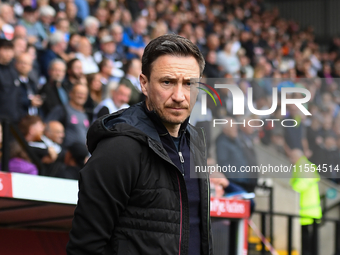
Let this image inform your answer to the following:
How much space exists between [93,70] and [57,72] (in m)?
1.15

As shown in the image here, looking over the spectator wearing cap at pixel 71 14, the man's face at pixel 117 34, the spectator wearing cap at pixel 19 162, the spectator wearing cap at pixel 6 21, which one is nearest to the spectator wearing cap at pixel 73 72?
the spectator wearing cap at pixel 6 21

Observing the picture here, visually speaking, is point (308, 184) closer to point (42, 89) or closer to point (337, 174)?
point (337, 174)

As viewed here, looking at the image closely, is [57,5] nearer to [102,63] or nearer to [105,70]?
[102,63]

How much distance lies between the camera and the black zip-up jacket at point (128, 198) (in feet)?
5.13

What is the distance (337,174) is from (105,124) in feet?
8.41

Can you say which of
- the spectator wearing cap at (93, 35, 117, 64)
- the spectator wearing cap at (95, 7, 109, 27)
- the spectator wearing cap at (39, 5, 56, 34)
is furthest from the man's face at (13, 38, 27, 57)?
the spectator wearing cap at (95, 7, 109, 27)

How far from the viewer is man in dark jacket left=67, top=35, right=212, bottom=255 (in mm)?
1571

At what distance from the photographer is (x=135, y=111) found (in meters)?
1.79

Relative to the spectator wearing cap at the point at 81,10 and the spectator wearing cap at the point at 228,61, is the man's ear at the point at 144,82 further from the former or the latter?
the spectator wearing cap at the point at 228,61

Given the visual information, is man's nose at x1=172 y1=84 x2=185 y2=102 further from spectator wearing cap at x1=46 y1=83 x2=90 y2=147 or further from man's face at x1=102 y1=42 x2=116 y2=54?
man's face at x1=102 y1=42 x2=116 y2=54

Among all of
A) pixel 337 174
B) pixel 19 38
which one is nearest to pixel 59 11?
pixel 19 38

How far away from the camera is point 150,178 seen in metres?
1.63

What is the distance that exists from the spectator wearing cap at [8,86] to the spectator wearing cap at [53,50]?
0.99 m

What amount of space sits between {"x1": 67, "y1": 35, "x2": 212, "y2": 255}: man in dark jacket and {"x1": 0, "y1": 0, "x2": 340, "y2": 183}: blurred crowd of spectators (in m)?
0.56
